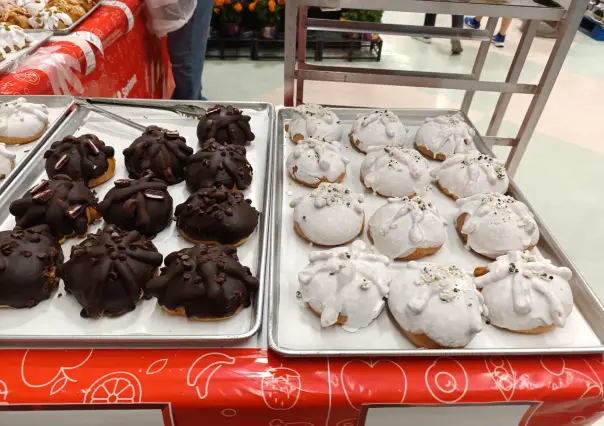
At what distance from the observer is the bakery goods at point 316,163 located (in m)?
1.88

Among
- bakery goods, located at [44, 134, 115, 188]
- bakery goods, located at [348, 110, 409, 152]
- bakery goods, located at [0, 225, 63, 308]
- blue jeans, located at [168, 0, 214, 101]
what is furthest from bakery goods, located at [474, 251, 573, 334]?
blue jeans, located at [168, 0, 214, 101]

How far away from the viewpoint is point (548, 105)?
199 inches

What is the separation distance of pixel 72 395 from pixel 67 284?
0.37m

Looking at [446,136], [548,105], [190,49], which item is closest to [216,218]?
[446,136]

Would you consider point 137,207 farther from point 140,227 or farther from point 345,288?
point 345,288

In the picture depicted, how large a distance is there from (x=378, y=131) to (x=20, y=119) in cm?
161

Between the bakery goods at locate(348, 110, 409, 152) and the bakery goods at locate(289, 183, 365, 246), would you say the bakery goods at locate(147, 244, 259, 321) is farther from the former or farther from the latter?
the bakery goods at locate(348, 110, 409, 152)

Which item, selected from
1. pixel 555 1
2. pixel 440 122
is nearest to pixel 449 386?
pixel 440 122

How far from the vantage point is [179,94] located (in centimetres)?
395

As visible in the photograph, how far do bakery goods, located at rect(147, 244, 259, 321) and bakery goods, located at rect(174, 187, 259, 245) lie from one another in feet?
0.59

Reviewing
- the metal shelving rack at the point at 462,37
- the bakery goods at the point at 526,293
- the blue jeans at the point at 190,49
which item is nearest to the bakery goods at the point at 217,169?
the metal shelving rack at the point at 462,37

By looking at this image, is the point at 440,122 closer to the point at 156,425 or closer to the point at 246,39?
the point at 156,425

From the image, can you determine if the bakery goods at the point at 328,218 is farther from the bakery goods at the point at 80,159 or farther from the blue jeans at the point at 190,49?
the blue jeans at the point at 190,49

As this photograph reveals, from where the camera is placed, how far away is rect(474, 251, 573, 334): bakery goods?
134 centimetres
